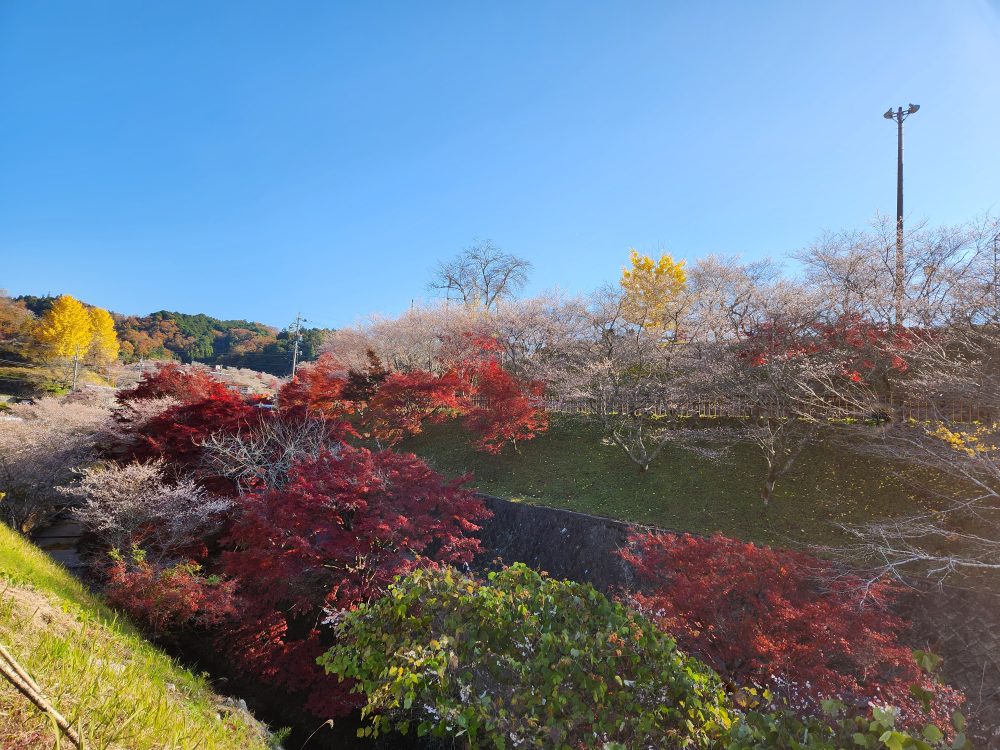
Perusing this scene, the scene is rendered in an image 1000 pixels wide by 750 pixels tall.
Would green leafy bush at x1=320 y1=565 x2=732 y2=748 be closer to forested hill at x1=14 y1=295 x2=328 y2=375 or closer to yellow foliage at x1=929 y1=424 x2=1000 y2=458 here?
yellow foliage at x1=929 y1=424 x2=1000 y2=458

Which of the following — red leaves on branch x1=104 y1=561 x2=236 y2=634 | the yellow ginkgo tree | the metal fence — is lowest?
red leaves on branch x1=104 y1=561 x2=236 y2=634

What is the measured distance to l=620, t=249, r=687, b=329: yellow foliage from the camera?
2180 cm

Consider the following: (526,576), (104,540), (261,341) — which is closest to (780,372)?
(526,576)

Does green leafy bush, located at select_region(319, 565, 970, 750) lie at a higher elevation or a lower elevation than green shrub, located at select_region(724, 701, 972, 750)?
lower

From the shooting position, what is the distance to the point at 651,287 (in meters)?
23.2

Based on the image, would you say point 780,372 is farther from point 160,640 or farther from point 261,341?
point 261,341

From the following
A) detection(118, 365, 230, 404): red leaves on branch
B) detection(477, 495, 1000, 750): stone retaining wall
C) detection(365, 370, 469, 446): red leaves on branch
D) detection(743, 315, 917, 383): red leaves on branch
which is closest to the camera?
detection(477, 495, 1000, 750): stone retaining wall

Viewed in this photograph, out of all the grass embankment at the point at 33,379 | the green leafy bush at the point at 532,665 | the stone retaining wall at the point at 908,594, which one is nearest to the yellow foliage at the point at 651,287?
the stone retaining wall at the point at 908,594

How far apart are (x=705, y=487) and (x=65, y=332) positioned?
48.6 metres

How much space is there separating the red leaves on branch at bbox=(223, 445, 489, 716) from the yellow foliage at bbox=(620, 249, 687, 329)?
52.3 feet

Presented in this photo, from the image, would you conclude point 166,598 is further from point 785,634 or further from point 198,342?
point 198,342

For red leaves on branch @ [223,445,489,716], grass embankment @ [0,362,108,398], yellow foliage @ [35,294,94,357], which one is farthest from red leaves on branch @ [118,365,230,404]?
yellow foliage @ [35,294,94,357]

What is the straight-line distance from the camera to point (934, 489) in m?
9.63

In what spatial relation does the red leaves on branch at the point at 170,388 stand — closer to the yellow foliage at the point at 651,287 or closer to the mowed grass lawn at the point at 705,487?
the mowed grass lawn at the point at 705,487
